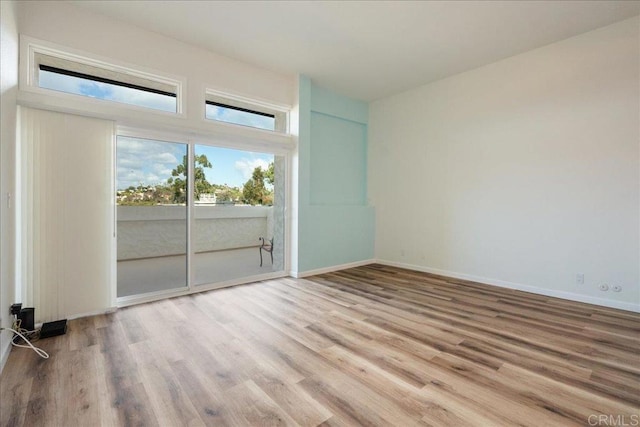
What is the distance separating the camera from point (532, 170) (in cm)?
437

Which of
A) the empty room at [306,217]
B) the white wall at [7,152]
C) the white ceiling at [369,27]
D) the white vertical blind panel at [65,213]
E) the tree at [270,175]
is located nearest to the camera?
the empty room at [306,217]

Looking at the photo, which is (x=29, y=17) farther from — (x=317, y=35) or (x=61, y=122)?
(x=317, y=35)

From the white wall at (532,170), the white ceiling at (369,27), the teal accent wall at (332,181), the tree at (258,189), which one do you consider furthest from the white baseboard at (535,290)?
the white ceiling at (369,27)

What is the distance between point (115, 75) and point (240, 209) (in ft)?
7.75

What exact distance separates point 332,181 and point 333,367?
13.8 ft

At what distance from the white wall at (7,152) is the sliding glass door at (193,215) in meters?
1.02

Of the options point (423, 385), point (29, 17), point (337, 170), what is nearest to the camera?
point (423, 385)

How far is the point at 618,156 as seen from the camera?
12.1ft

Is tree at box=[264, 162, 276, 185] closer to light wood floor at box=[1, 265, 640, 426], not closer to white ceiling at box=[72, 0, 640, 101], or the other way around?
white ceiling at box=[72, 0, 640, 101]

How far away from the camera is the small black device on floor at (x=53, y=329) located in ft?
9.19

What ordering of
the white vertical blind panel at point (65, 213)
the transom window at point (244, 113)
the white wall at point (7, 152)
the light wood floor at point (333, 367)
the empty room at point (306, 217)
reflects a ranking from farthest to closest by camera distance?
1. the transom window at point (244, 113)
2. the white vertical blind panel at point (65, 213)
3. the white wall at point (7, 152)
4. the empty room at point (306, 217)
5. the light wood floor at point (333, 367)

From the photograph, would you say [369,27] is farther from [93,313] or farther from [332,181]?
[93,313]

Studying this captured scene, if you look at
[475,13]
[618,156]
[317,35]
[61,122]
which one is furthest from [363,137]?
[61,122]

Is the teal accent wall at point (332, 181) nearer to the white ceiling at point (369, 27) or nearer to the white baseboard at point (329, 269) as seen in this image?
the white baseboard at point (329, 269)
